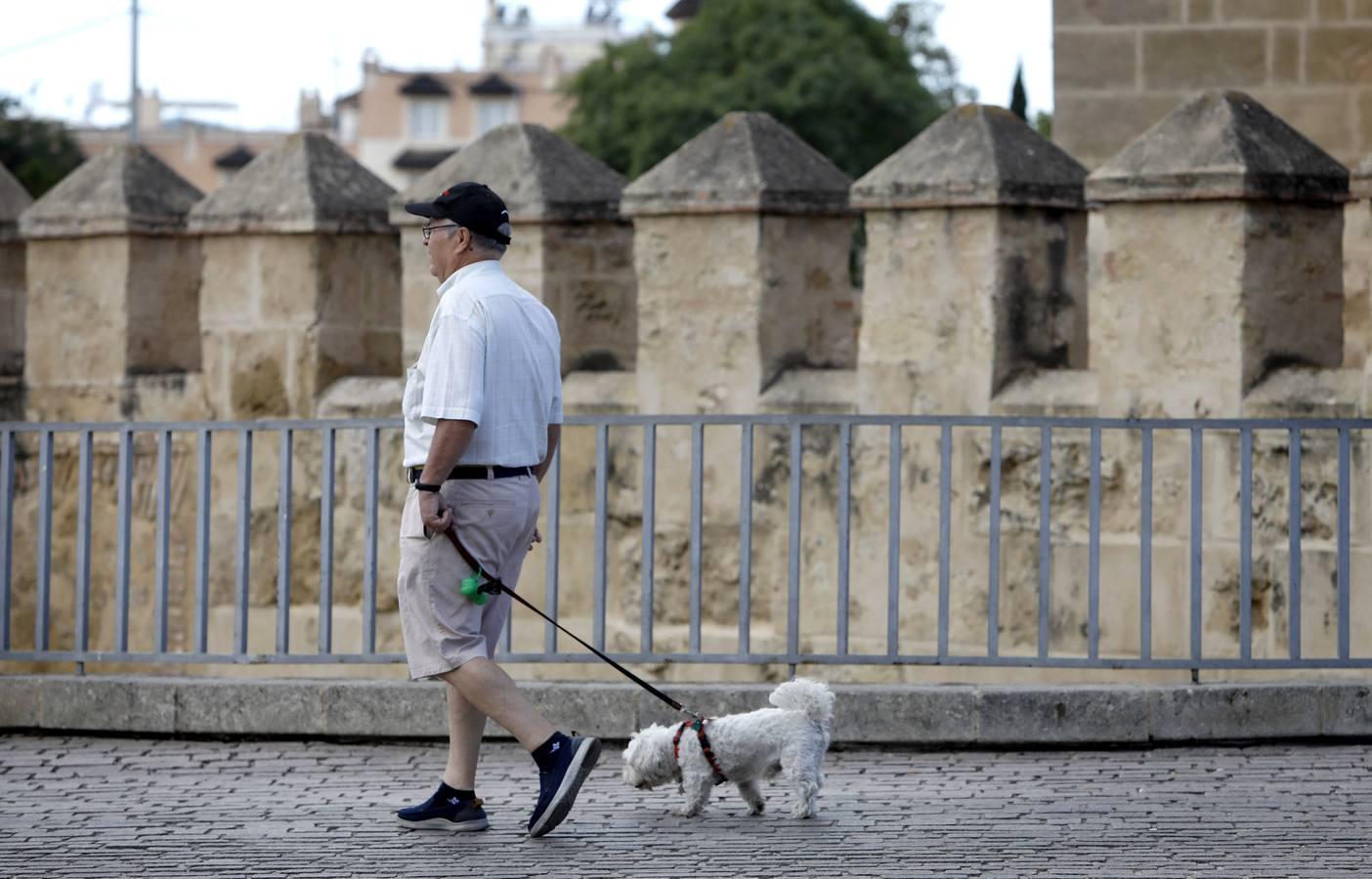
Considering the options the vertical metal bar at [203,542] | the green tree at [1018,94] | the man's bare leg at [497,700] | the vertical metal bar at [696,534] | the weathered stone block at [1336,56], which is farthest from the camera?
the green tree at [1018,94]

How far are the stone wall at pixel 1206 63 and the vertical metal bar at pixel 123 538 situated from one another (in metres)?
4.73

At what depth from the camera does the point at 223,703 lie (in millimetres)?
7711

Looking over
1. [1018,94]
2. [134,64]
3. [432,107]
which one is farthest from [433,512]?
[432,107]

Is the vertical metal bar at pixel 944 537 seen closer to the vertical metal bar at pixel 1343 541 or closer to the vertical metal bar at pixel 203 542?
the vertical metal bar at pixel 1343 541

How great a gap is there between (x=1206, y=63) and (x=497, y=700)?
5.98 m

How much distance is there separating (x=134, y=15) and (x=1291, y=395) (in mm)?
48349

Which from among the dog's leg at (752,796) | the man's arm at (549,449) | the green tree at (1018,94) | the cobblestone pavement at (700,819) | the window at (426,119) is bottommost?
the cobblestone pavement at (700,819)

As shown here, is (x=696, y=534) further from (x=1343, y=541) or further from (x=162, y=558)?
(x=1343, y=541)

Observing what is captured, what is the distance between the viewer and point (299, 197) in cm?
1047

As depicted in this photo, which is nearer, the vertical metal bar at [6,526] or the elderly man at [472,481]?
the elderly man at [472,481]

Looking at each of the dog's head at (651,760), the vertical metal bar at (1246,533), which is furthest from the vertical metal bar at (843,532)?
the dog's head at (651,760)

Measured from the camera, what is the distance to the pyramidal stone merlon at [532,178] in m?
9.98

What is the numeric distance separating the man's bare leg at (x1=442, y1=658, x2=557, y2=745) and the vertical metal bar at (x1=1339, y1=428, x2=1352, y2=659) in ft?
8.75

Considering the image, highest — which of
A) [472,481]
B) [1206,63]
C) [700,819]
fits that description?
[1206,63]
